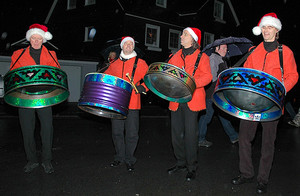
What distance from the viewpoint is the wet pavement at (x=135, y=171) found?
151 inches

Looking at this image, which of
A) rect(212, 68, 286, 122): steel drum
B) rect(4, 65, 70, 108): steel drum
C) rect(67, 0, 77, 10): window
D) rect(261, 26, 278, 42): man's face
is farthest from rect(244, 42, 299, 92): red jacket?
rect(67, 0, 77, 10): window

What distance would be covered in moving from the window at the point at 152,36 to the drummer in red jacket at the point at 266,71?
1489 cm

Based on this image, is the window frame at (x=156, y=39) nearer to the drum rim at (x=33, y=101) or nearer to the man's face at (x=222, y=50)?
the man's face at (x=222, y=50)

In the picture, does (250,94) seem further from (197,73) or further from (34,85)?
(34,85)

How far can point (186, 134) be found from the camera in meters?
4.22

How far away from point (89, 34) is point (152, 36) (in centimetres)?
402

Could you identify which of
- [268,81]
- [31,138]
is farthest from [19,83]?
[268,81]

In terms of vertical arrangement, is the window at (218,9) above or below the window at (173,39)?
above

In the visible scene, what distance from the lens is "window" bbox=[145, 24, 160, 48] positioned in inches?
729

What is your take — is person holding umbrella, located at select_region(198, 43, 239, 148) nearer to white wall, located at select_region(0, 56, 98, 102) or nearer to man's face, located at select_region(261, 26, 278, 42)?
man's face, located at select_region(261, 26, 278, 42)

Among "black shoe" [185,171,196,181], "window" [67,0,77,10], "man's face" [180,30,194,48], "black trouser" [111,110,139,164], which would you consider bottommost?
"black shoe" [185,171,196,181]

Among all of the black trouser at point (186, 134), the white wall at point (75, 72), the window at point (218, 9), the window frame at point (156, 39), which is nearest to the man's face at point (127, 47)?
the black trouser at point (186, 134)

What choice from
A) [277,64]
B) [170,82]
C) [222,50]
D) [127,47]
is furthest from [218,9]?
[170,82]

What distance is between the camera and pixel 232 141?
21.3 feet
